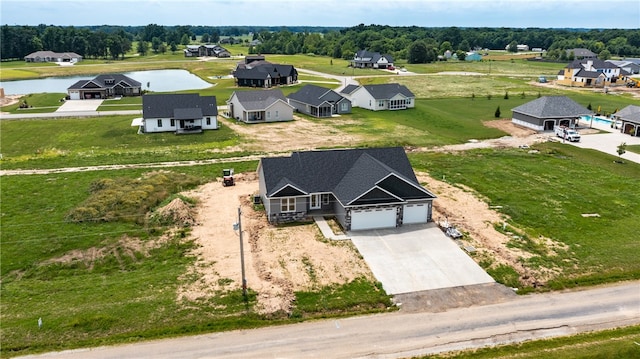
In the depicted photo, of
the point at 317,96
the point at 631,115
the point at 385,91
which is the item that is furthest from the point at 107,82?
the point at 631,115

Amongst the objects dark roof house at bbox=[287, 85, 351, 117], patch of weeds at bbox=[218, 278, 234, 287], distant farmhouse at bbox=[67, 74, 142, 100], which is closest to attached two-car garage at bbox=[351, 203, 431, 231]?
patch of weeds at bbox=[218, 278, 234, 287]

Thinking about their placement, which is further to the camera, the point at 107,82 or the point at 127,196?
the point at 107,82

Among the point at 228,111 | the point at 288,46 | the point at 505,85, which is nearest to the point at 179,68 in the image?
the point at 288,46

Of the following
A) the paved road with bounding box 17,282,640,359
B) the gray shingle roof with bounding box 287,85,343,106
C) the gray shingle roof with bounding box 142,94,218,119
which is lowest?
the paved road with bounding box 17,282,640,359

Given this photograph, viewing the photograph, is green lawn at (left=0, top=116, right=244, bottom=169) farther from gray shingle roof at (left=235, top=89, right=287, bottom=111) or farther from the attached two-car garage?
the attached two-car garage

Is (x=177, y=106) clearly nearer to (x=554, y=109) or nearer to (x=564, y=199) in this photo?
(x=564, y=199)

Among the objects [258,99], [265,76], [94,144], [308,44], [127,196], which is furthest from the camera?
[308,44]

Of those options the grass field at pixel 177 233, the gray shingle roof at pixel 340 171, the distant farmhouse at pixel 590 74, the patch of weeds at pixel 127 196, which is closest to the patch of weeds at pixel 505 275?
the grass field at pixel 177 233
